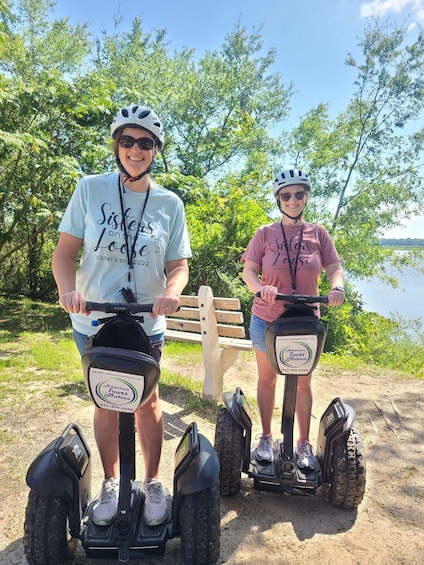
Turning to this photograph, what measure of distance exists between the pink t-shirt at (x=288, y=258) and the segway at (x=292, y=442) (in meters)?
0.18

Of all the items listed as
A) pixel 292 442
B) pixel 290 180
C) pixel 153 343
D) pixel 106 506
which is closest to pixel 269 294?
pixel 153 343

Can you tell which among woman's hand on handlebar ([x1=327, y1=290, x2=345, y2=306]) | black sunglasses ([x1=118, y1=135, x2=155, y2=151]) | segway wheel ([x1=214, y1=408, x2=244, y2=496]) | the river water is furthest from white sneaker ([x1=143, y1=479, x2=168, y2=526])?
the river water

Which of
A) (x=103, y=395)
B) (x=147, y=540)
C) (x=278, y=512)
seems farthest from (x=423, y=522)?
(x=103, y=395)

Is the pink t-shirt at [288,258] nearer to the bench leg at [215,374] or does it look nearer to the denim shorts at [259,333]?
the denim shorts at [259,333]

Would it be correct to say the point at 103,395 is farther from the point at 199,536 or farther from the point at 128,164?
the point at 128,164

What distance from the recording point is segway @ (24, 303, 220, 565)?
5.48ft

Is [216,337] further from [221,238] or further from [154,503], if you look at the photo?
[221,238]

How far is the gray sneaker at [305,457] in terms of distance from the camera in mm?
2496

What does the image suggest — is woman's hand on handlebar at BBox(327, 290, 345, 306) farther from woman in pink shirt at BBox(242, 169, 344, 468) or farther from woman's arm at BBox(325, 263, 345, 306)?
woman in pink shirt at BBox(242, 169, 344, 468)

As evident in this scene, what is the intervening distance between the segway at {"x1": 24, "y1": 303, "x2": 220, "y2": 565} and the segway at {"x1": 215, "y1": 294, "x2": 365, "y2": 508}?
617mm

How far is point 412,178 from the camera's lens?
17359mm

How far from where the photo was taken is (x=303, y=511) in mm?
2459

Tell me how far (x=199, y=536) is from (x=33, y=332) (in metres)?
6.11

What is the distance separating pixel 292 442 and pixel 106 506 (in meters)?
1.09
